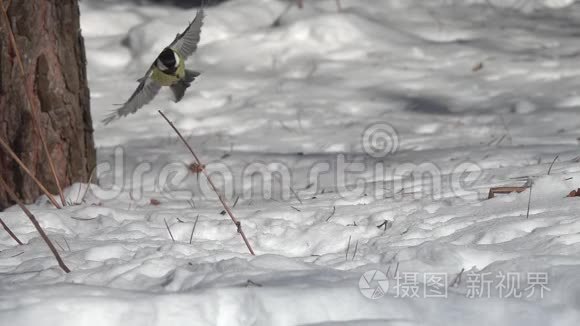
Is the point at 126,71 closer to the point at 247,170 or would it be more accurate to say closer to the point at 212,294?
the point at 247,170

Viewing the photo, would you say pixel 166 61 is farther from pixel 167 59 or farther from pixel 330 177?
pixel 330 177

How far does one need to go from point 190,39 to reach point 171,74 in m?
0.32

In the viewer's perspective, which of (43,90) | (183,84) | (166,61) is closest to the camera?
(166,61)

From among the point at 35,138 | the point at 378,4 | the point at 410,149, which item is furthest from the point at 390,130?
the point at 378,4

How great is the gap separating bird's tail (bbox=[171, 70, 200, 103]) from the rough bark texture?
54 centimetres

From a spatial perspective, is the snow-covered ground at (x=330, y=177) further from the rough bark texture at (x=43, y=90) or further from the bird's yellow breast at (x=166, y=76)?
the bird's yellow breast at (x=166, y=76)

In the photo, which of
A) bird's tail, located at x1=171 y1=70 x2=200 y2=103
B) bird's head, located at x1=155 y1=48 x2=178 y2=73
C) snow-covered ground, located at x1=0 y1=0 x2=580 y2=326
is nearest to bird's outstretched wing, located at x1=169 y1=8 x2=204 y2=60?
bird's tail, located at x1=171 y1=70 x2=200 y2=103

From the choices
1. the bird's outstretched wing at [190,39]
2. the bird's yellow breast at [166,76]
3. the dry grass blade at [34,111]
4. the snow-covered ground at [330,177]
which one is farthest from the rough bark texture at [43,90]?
the bird's yellow breast at [166,76]

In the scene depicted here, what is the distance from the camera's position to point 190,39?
120 inches

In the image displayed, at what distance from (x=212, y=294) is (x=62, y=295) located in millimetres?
347

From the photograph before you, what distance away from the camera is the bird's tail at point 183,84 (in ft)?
9.80

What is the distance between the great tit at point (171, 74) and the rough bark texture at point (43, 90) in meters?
0.38

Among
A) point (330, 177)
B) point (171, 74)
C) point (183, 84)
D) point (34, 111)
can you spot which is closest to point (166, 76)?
point (171, 74)

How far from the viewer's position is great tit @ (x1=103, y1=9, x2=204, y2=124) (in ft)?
8.98
